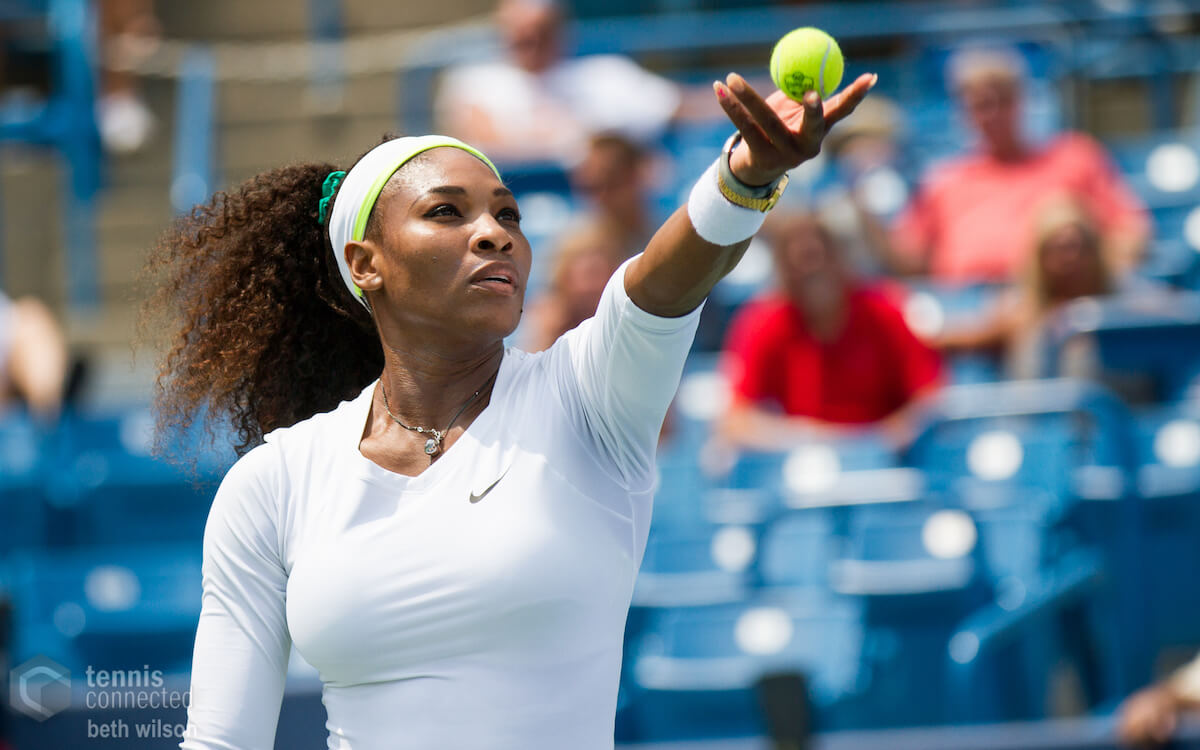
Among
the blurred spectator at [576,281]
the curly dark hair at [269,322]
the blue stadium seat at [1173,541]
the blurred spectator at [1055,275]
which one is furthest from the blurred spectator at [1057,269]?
the curly dark hair at [269,322]

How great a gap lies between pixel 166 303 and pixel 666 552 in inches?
97.9

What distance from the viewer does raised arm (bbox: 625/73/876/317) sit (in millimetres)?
1746

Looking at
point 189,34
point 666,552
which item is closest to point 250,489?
point 666,552

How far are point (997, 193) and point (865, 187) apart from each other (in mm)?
610

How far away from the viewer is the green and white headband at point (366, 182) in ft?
6.88

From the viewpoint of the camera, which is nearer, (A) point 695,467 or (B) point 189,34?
(A) point 695,467

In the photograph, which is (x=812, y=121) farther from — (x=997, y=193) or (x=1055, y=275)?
(x=997, y=193)

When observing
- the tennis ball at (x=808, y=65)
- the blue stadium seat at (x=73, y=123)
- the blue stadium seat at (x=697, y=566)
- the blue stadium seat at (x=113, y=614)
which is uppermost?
the blue stadium seat at (x=73, y=123)

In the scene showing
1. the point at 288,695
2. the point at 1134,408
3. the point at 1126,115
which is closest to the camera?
the point at 288,695

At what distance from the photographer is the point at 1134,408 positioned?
16.2 feet

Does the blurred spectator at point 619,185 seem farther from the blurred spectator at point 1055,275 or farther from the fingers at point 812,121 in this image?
the fingers at point 812,121

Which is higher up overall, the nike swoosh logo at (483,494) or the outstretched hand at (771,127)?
the outstretched hand at (771,127)

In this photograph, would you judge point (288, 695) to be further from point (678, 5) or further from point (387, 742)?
point (678, 5)

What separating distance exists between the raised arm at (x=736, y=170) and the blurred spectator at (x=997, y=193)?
4270mm
